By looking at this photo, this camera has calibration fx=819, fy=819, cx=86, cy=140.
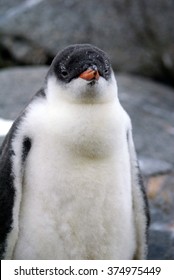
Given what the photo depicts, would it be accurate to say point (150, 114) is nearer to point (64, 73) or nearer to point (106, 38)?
point (106, 38)

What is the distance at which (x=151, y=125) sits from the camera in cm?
560

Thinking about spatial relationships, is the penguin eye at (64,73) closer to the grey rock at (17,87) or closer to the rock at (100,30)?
the grey rock at (17,87)

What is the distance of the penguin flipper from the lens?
3549 millimetres

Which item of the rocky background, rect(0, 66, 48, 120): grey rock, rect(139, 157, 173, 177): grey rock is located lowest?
rect(139, 157, 173, 177): grey rock

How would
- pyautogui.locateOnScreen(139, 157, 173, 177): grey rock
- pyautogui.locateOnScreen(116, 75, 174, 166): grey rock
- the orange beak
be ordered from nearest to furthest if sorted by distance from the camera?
the orange beak, pyautogui.locateOnScreen(139, 157, 173, 177): grey rock, pyautogui.locateOnScreen(116, 75, 174, 166): grey rock

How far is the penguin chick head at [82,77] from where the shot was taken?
126 inches

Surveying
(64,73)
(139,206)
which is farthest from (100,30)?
(64,73)

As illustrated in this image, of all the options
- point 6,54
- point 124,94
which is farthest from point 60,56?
point 6,54

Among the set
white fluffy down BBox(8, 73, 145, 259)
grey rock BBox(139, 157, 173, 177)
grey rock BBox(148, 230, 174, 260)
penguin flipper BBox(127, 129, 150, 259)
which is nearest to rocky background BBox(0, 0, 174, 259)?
grey rock BBox(139, 157, 173, 177)

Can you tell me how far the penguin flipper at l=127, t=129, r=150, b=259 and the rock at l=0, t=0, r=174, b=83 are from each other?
3238 mm

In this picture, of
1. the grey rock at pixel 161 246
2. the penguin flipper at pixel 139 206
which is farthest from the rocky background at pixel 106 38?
the penguin flipper at pixel 139 206

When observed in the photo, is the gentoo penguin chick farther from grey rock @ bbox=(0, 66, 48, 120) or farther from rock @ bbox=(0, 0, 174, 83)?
rock @ bbox=(0, 0, 174, 83)

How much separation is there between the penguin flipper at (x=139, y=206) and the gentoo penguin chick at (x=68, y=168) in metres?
0.07

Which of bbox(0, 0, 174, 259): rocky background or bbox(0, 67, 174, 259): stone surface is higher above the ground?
bbox(0, 0, 174, 259): rocky background
